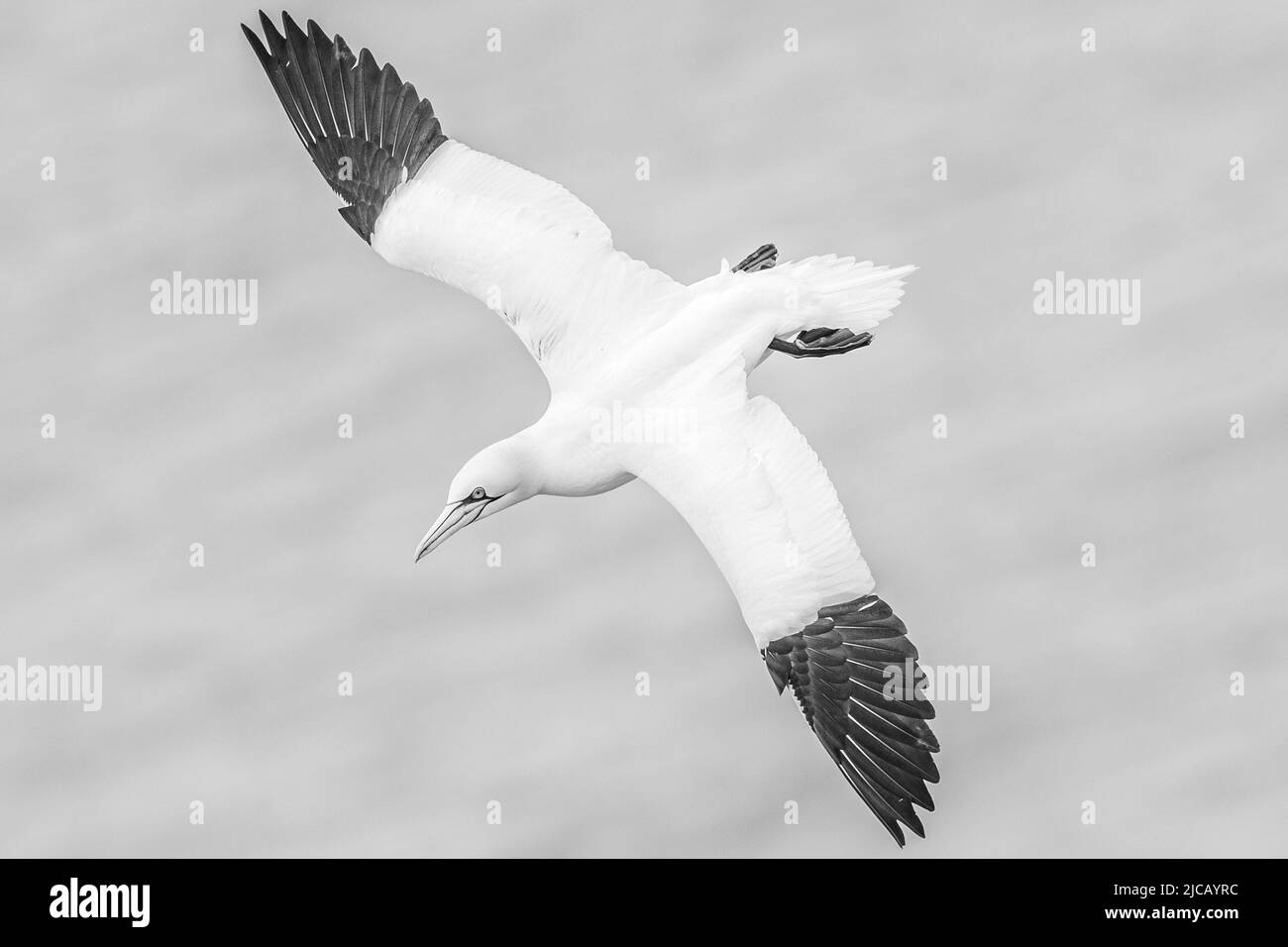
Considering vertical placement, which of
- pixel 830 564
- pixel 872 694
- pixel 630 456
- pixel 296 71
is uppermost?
pixel 296 71

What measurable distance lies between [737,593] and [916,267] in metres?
2.28

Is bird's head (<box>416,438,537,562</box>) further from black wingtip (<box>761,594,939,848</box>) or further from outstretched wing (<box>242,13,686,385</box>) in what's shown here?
black wingtip (<box>761,594,939,848</box>)

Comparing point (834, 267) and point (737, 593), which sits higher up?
point (834, 267)

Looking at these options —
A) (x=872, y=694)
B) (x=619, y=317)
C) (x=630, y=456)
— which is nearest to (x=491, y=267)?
(x=619, y=317)

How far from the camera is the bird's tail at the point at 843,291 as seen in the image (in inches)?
418

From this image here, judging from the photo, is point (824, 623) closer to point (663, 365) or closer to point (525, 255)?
point (663, 365)

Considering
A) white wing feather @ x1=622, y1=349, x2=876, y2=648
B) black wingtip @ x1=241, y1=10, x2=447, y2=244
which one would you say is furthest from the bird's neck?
black wingtip @ x1=241, y1=10, x2=447, y2=244

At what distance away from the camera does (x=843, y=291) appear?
1069 centimetres

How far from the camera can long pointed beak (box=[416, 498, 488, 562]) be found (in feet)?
33.4

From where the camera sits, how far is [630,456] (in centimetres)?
1004

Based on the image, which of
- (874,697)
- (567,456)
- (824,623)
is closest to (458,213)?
(567,456)

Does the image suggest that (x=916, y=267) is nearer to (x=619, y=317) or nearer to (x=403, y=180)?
(x=619, y=317)

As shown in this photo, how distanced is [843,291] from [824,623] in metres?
2.11

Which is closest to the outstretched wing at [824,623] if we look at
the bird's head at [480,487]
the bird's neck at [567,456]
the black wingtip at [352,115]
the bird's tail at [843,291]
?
the bird's neck at [567,456]
